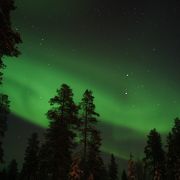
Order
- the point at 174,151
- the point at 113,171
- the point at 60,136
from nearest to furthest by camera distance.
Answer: the point at 60,136 → the point at 174,151 → the point at 113,171

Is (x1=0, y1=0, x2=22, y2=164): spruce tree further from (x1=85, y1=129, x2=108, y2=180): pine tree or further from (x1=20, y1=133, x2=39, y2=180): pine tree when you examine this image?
(x1=20, y1=133, x2=39, y2=180): pine tree

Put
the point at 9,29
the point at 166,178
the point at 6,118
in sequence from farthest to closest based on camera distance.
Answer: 1. the point at 166,178
2. the point at 6,118
3. the point at 9,29

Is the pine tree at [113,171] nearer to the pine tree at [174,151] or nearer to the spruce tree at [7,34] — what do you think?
the pine tree at [174,151]

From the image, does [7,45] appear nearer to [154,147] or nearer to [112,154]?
[154,147]

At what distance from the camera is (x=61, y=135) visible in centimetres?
3403

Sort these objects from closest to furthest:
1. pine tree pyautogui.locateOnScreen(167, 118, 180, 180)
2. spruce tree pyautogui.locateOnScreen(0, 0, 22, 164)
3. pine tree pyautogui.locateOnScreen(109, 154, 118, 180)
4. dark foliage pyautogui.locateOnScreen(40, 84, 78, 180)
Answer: spruce tree pyautogui.locateOnScreen(0, 0, 22, 164)
dark foliage pyautogui.locateOnScreen(40, 84, 78, 180)
pine tree pyautogui.locateOnScreen(167, 118, 180, 180)
pine tree pyautogui.locateOnScreen(109, 154, 118, 180)

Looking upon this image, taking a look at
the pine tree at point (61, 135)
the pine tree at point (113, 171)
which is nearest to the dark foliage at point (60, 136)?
the pine tree at point (61, 135)

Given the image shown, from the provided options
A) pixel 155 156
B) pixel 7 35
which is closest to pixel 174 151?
pixel 155 156

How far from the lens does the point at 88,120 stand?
35.5 metres

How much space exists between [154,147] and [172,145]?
13.8 ft

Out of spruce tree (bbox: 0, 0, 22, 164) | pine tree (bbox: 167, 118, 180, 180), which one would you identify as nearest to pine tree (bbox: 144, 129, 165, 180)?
pine tree (bbox: 167, 118, 180, 180)

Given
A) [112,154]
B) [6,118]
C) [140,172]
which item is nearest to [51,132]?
[6,118]

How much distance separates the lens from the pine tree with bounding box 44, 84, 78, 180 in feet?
110

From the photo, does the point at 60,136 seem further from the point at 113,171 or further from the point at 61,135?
the point at 113,171
